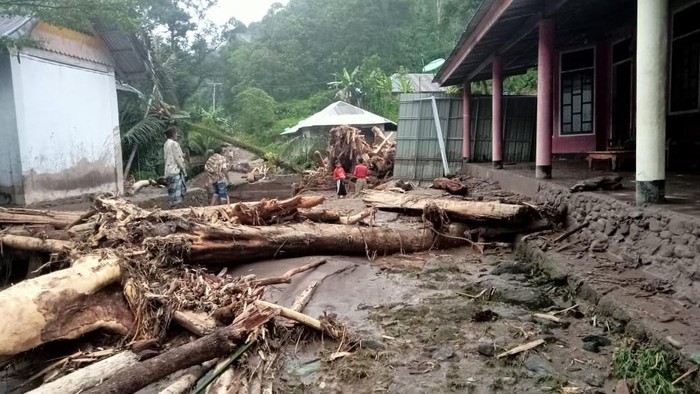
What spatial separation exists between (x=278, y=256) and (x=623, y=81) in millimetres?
8909

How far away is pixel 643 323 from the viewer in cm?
369

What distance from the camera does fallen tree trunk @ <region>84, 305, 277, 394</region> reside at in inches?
124

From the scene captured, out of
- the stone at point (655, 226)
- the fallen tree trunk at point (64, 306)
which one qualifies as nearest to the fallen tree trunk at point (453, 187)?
the stone at point (655, 226)

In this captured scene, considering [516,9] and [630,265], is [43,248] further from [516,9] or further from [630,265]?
[516,9]

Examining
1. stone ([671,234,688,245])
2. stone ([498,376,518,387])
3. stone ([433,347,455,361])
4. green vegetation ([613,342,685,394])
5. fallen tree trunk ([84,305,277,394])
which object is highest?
stone ([671,234,688,245])

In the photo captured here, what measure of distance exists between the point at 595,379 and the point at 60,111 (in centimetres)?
1262

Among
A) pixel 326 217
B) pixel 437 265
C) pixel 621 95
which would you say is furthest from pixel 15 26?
pixel 621 95

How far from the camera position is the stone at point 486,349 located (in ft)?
12.7

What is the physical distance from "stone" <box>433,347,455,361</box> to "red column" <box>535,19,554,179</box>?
4.84m

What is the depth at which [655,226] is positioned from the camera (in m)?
4.66

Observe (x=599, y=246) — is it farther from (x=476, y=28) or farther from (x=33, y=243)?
(x=33, y=243)

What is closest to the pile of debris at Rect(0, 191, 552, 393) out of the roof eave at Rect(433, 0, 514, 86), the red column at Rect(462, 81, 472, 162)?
the roof eave at Rect(433, 0, 514, 86)

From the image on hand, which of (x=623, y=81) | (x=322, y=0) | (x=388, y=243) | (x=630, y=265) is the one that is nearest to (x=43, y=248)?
(x=388, y=243)

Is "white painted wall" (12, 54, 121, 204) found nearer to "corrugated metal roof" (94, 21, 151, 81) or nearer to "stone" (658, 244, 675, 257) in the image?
"corrugated metal roof" (94, 21, 151, 81)
